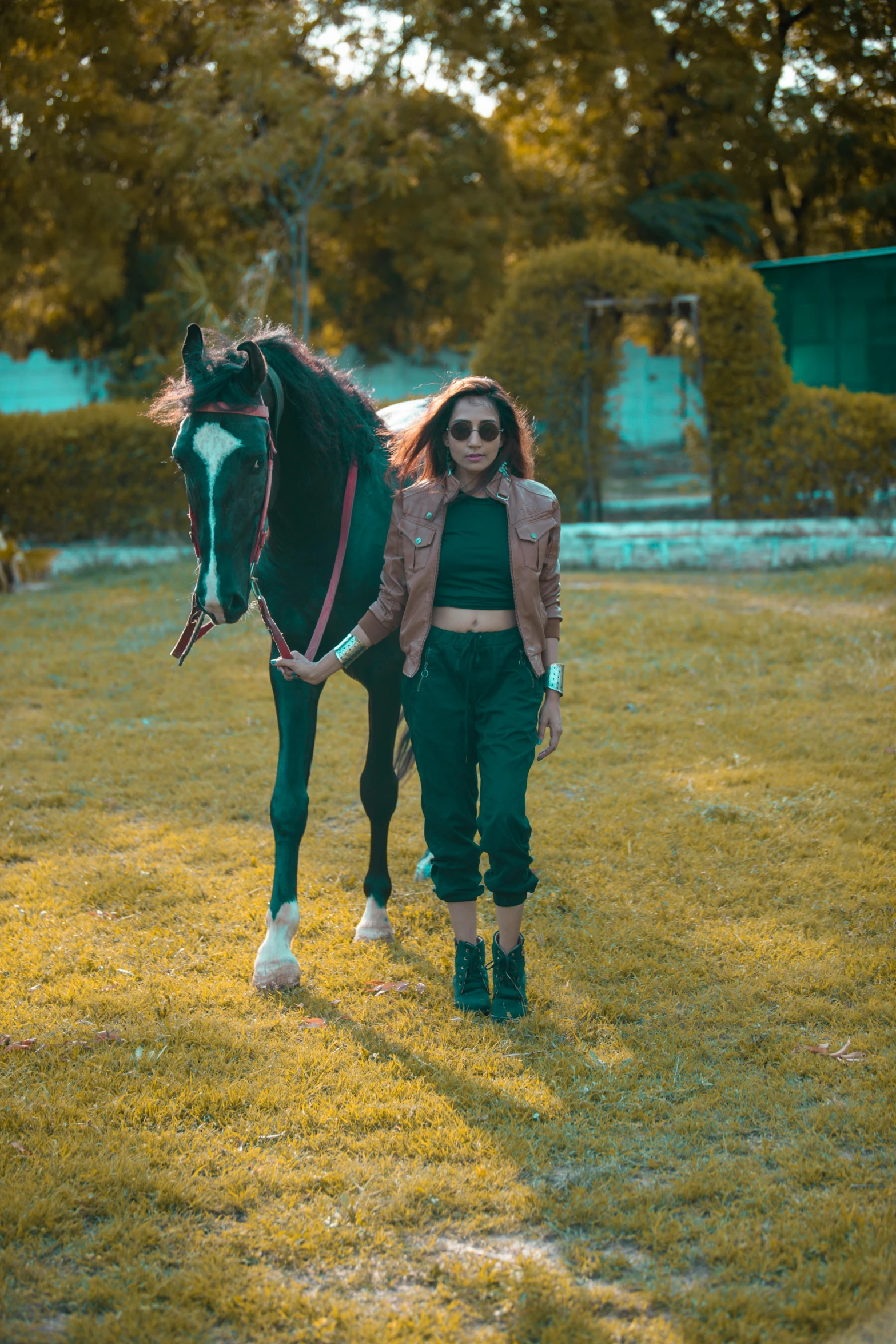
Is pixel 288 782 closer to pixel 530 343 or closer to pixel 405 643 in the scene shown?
pixel 405 643

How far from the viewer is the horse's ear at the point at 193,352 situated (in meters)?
3.39

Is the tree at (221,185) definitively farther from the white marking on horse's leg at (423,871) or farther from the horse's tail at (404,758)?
the white marking on horse's leg at (423,871)

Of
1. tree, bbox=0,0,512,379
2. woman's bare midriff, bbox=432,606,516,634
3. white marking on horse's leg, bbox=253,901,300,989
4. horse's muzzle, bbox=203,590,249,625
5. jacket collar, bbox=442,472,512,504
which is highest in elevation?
tree, bbox=0,0,512,379

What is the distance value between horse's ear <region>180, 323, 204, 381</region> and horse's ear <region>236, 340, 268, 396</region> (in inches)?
5.1

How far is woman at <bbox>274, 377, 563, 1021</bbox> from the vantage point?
354 centimetres

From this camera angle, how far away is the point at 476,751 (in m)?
3.71

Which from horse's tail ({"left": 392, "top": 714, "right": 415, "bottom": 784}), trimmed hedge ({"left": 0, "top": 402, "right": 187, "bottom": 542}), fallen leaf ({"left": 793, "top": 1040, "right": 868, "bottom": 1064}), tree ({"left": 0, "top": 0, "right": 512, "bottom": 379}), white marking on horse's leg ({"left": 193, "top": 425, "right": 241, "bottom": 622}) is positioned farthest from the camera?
tree ({"left": 0, "top": 0, "right": 512, "bottom": 379})

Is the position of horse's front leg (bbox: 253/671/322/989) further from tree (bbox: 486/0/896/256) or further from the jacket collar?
tree (bbox: 486/0/896/256)

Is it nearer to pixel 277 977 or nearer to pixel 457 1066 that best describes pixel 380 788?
pixel 277 977

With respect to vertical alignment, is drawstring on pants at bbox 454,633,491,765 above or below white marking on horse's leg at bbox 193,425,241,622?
below

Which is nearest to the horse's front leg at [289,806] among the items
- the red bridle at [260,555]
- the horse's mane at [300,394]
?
the red bridle at [260,555]

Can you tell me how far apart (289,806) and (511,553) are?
51.3 inches

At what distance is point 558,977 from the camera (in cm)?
402

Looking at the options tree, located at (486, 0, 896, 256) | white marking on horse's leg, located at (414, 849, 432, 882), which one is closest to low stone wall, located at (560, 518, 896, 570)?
white marking on horse's leg, located at (414, 849, 432, 882)
